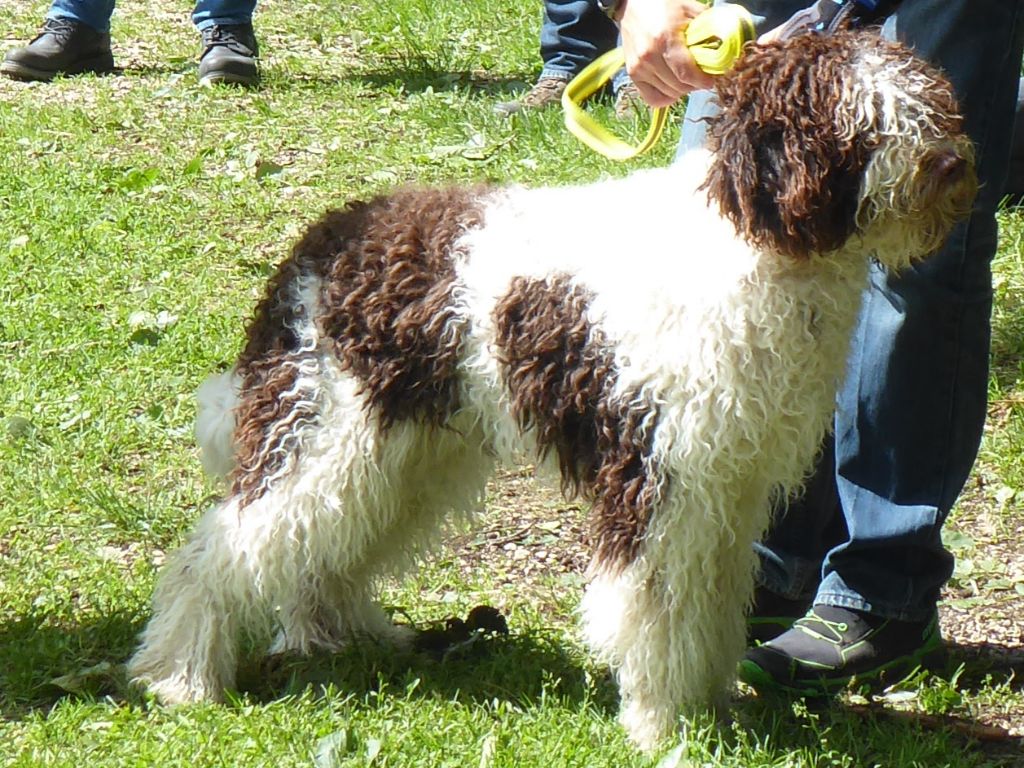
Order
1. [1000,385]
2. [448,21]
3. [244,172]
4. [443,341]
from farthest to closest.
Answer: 1. [448,21]
2. [244,172]
3. [1000,385]
4. [443,341]

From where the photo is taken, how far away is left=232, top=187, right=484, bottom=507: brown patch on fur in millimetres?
3033

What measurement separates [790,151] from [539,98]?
4474 mm

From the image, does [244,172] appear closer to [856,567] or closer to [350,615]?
[350,615]

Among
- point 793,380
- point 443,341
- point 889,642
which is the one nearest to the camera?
point 793,380

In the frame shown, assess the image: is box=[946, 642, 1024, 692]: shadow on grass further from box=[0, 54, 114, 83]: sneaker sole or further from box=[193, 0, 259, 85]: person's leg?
box=[0, 54, 114, 83]: sneaker sole

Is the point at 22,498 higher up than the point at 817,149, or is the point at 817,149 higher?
the point at 817,149

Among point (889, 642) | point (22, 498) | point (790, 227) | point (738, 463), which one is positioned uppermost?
point (790, 227)

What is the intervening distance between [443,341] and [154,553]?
1451mm

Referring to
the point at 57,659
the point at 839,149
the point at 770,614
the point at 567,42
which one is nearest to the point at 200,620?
the point at 57,659

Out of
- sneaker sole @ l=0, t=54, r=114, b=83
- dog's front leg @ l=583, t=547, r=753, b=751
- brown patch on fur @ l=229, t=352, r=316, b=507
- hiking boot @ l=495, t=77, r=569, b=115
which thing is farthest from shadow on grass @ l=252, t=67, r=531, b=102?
dog's front leg @ l=583, t=547, r=753, b=751

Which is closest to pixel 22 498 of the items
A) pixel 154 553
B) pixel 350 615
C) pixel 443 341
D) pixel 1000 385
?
pixel 154 553

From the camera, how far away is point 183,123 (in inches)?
282

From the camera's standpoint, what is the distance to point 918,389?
3299 mm

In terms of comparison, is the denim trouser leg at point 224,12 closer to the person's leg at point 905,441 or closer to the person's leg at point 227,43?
the person's leg at point 227,43
